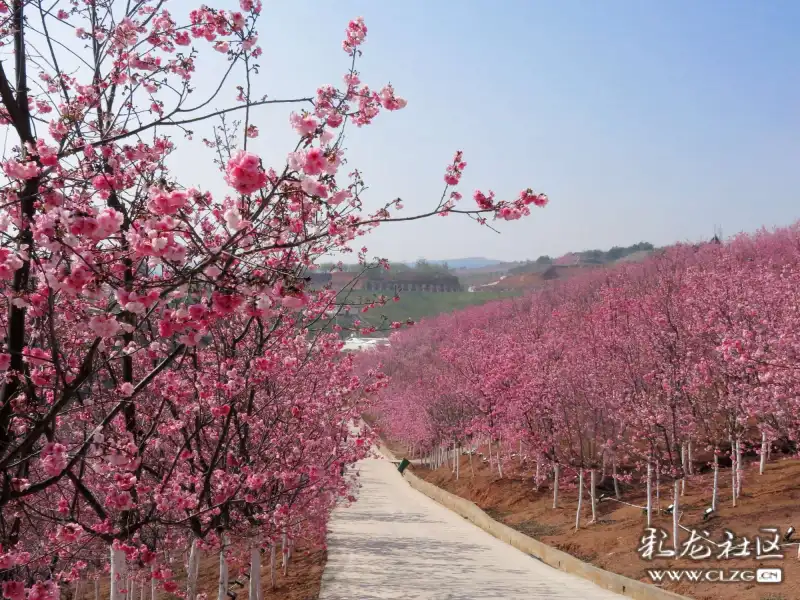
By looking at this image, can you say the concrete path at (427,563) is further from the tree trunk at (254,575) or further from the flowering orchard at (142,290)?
the flowering orchard at (142,290)

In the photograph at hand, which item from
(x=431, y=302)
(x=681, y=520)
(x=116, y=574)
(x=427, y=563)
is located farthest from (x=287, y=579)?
(x=431, y=302)

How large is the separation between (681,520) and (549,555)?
3.24m

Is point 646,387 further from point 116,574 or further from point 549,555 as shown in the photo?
point 116,574

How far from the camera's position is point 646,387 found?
51.7 ft

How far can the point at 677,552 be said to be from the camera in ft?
45.7

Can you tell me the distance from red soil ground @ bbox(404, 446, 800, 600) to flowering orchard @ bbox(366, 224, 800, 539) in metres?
0.51

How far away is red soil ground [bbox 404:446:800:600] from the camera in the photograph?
11.5m

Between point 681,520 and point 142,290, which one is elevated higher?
point 142,290

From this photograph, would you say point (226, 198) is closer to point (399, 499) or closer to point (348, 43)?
point (348, 43)

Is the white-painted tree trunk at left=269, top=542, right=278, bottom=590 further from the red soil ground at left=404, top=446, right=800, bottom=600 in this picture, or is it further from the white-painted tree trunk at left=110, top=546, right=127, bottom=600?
the white-painted tree trunk at left=110, top=546, right=127, bottom=600

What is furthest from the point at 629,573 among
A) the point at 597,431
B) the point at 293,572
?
the point at 293,572

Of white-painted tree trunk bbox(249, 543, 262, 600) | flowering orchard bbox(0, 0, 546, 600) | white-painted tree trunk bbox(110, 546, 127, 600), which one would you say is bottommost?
white-painted tree trunk bbox(249, 543, 262, 600)

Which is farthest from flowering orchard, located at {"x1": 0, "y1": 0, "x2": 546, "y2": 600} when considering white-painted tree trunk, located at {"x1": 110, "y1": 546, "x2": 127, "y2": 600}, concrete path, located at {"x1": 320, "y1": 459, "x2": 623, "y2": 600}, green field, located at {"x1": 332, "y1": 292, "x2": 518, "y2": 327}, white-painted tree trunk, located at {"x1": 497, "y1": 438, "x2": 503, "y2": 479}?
green field, located at {"x1": 332, "y1": 292, "x2": 518, "y2": 327}

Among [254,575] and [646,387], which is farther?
[646,387]
